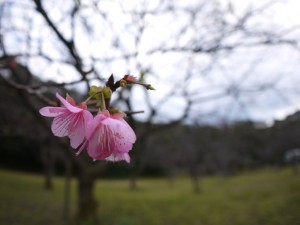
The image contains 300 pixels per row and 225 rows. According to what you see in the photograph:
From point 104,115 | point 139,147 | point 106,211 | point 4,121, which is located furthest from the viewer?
point 106,211

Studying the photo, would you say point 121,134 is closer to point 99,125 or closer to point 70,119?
point 99,125

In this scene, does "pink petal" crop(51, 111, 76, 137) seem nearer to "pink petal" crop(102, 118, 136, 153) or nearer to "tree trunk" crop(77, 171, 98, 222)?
"pink petal" crop(102, 118, 136, 153)

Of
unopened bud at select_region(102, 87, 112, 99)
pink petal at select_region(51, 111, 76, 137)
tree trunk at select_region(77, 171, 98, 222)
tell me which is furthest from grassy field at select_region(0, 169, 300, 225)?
unopened bud at select_region(102, 87, 112, 99)

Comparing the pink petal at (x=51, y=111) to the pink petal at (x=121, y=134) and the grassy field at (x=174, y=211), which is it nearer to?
the pink petal at (x=121, y=134)

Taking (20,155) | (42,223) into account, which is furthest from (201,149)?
(20,155)

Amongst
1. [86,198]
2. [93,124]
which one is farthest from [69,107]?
[86,198]

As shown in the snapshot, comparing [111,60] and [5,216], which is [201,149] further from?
[111,60]

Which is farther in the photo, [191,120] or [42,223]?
[42,223]
